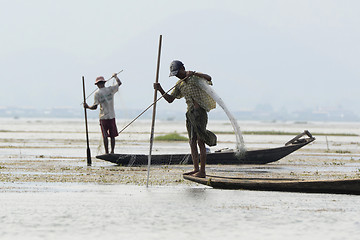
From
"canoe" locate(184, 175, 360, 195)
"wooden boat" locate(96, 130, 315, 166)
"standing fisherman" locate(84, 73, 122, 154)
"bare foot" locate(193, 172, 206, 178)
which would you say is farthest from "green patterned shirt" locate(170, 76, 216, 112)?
"standing fisherman" locate(84, 73, 122, 154)

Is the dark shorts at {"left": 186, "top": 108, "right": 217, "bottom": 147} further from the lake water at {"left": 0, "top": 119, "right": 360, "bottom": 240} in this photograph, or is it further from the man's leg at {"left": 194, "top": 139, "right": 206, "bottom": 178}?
the lake water at {"left": 0, "top": 119, "right": 360, "bottom": 240}

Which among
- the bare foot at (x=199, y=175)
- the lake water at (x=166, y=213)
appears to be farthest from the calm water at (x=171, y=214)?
the bare foot at (x=199, y=175)

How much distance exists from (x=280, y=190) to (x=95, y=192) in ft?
8.71

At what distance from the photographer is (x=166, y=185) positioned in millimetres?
12312

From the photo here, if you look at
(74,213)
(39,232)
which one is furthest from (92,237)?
(74,213)

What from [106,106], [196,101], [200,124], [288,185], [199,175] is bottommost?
[288,185]

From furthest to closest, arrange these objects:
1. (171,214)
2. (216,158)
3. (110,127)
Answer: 1. (110,127)
2. (216,158)
3. (171,214)

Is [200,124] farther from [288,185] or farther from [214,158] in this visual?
[214,158]

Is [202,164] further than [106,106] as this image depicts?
No

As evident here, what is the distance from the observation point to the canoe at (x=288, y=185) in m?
10.3

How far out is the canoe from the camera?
1034 centimetres

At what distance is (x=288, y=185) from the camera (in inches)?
423

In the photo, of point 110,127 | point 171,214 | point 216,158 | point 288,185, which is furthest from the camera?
point 110,127

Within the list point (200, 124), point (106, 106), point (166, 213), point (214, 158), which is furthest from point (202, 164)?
point (106, 106)
